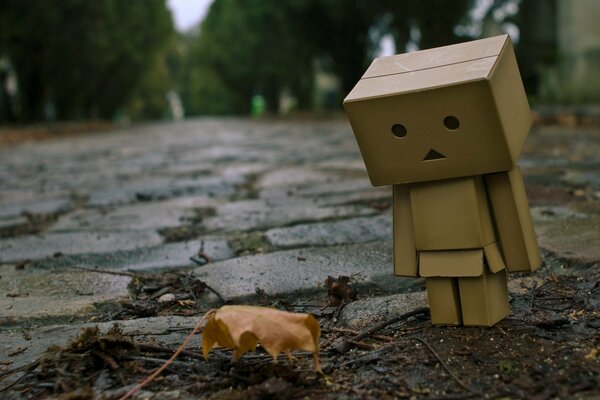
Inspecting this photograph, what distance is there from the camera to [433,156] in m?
1.39

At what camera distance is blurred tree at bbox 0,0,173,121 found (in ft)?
54.4

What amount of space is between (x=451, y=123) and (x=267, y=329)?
54 cm

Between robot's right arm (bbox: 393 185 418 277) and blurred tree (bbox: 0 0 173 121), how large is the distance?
15676 mm

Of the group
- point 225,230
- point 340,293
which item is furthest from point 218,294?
point 225,230

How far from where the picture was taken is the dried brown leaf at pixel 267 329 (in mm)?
1290

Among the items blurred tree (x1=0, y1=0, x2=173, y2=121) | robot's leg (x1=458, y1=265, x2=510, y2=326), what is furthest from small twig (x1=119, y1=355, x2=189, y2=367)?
blurred tree (x1=0, y1=0, x2=173, y2=121)

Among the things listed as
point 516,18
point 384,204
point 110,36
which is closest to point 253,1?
point 110,36

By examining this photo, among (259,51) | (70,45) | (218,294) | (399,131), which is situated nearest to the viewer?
(399,131)

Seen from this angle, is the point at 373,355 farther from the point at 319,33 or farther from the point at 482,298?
the point at 319,33

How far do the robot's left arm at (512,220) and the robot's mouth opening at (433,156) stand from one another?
129 mm

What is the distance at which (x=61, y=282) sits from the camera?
2316mm

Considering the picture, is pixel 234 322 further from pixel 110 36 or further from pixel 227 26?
pixel 227 26

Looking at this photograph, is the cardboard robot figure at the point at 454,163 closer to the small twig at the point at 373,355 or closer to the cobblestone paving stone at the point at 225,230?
the small twig at the point at 373,355

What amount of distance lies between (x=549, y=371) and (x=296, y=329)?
482 millimetres
